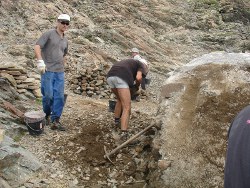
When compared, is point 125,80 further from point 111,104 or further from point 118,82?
point 111,104

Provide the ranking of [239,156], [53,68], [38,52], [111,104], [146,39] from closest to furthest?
[239,156] < [38,52] < [53,68] < [111,104] < [146,39]

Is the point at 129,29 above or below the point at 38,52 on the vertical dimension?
below

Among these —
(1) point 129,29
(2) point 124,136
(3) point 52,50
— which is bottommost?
(2) point 124,136

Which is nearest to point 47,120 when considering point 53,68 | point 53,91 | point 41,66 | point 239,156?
point 53,91

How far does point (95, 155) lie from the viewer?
210 inches

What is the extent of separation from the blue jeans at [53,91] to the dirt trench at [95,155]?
358 millimetres

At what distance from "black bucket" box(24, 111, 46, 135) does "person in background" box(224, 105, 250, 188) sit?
4.44m

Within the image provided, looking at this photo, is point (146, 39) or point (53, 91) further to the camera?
point (146, 39)

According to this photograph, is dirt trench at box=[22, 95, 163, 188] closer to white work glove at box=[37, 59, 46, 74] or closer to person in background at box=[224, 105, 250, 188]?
white work glove at box=[37, 59, 46, 74]

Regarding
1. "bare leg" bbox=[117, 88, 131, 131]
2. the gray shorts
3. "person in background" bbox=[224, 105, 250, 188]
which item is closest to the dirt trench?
"bare leg" bbox=[117, 88, 131, 131]

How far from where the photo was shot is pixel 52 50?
598cm

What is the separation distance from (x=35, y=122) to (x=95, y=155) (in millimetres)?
1027

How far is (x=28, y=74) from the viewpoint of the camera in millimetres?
8648

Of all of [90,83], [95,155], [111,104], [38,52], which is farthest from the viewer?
[90,83]
